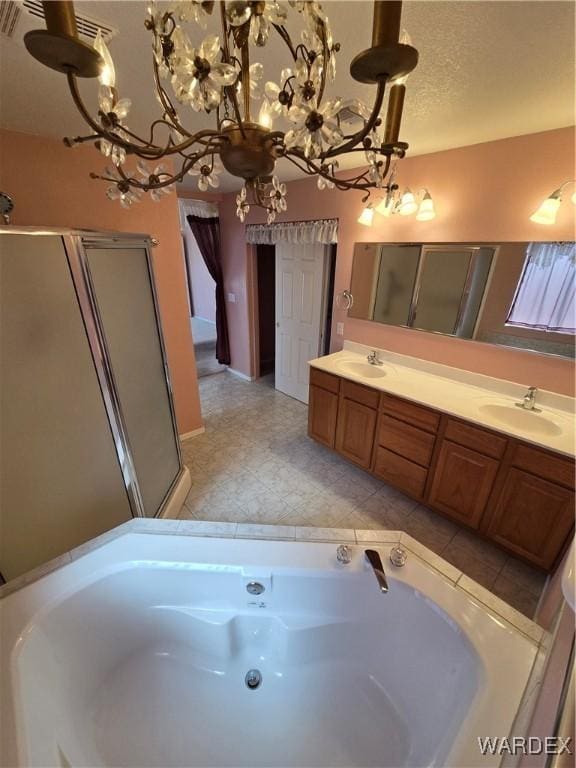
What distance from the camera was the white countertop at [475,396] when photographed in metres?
Result: 1.74

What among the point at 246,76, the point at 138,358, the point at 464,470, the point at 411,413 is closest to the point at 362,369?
the point at 411,413

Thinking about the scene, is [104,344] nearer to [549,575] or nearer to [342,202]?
[342,202]

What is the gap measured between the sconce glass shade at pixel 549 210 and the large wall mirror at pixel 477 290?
184 mm

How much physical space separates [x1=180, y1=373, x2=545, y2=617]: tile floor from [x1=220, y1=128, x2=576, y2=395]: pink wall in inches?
44.5

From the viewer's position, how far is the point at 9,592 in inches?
47.3

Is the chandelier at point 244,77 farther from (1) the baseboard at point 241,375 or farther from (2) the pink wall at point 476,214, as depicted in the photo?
(1) the baseboard at point 241,375

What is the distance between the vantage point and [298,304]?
11.5 feet

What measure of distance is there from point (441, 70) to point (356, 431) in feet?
6.74

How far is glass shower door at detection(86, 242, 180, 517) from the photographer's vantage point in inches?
61.4

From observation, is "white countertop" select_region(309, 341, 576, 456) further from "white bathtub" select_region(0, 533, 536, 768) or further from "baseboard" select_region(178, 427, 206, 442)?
"baseboard" select_region(178, 427, 206, 442)

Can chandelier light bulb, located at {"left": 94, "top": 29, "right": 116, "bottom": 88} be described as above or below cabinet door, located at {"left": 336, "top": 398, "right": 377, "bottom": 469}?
above

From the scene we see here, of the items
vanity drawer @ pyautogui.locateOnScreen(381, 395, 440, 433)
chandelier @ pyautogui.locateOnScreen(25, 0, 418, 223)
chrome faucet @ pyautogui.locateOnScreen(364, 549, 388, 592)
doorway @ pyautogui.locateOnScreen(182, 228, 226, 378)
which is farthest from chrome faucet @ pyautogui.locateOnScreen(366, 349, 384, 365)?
doorway @ pyautogui.locateOnScreen(182, 228, 226, 378)

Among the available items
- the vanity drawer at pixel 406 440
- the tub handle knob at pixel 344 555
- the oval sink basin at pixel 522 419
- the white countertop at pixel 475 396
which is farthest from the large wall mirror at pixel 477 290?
the tub handle knob at pixel 344 555

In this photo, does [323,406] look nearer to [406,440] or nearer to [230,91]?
[406,440]
